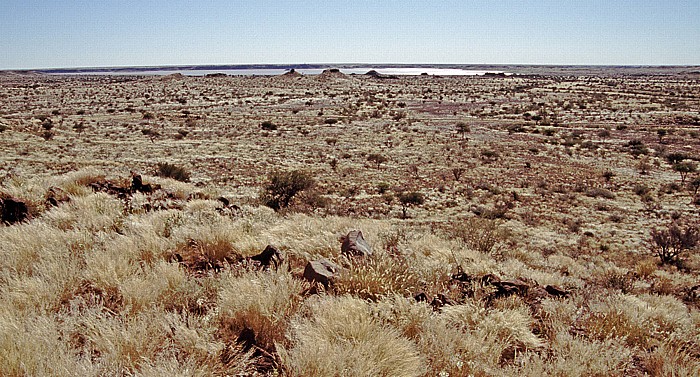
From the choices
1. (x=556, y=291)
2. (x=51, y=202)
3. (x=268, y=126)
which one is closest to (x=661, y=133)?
(x=268, y=126)

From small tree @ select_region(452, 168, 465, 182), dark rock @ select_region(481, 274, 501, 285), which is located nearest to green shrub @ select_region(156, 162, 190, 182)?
small tree @ select_region(452, 168, 465, 182)

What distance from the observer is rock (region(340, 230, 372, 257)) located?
5.54 metres

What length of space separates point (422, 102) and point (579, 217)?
41748 millimetres

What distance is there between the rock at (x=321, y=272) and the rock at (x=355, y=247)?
0.49 m

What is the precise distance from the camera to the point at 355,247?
5.69 m

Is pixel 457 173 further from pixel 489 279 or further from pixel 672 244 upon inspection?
pixel 489 279

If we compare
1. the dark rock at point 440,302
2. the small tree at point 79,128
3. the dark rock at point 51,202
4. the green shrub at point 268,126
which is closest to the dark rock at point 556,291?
the dark rock at point 440,302

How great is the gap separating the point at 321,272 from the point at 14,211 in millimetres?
5824

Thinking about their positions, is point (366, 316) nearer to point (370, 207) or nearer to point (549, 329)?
point (549, 329)

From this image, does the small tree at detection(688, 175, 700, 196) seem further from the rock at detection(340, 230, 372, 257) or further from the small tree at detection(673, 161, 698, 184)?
the rock at detection(340, 230, 372, 257)

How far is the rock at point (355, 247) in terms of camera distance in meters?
5.54

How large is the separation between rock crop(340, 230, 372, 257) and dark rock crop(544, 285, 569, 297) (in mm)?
2411

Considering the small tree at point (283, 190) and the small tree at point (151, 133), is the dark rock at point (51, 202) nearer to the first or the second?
the small tree at point (283, 190)

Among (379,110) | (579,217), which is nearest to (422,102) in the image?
(379,110)
